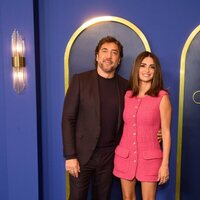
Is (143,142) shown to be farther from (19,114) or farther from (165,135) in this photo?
(19,114)

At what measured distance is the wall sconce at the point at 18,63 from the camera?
6.39 ft

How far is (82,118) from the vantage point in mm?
1810

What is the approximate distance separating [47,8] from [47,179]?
1.29 meters

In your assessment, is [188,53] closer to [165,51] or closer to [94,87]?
[165,51]

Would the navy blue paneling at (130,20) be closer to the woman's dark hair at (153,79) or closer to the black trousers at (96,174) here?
the woman's dark hair at (153,79)

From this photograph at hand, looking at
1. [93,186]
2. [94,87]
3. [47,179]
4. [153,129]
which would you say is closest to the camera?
[153,129]

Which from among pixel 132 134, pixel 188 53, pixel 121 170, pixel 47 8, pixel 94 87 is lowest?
pixel 121 170

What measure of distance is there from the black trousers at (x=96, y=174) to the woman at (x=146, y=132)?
0.32ft

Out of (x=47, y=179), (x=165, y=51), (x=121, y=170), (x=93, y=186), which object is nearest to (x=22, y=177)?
(x=47, y=179)

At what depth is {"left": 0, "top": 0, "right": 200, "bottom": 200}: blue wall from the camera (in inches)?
78.1

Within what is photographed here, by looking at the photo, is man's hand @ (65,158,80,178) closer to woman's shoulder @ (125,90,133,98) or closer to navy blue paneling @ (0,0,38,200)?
navy blue paneling @ (0,0,38,200)

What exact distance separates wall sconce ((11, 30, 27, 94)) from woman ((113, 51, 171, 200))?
30.0 inches

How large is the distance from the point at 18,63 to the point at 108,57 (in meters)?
0.63

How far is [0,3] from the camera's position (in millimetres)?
1957
